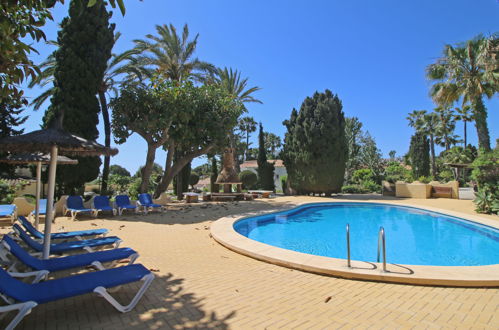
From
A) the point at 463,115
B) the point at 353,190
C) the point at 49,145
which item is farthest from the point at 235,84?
the point at 463,115

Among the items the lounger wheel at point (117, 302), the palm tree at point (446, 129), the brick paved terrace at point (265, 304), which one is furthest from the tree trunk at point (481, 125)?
the lounger wheel at point (117, 302)

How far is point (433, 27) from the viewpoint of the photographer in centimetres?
1439

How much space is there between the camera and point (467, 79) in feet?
59.3

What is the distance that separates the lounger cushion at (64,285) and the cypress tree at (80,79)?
1505 centimetres

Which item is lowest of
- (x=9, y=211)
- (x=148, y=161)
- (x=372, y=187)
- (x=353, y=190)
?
(x=9, y=211)

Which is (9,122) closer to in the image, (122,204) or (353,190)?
(122,204)

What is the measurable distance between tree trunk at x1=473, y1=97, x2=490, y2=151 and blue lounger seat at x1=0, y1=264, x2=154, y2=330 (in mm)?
21551

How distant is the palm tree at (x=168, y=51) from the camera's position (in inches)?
819

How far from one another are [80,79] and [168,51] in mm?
7402

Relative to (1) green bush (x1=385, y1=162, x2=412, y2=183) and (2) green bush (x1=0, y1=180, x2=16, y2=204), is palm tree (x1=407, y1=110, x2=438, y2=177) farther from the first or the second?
(2) green bush (x1=0, y1=180, x2=16, y2=204)

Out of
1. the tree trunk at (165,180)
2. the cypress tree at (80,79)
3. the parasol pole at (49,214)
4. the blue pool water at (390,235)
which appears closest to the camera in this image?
the parasol pole at (49,214)

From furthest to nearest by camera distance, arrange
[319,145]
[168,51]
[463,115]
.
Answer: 1. [463,115]
2. [319,145]
3. [168,51]

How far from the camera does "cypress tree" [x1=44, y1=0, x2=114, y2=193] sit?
15.9 meters

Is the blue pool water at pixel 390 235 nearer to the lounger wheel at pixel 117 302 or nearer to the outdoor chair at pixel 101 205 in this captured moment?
the lounger wheel at pixel 117 302
